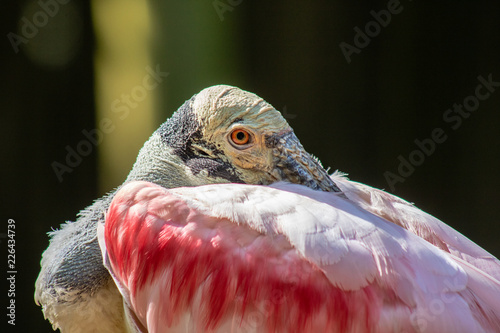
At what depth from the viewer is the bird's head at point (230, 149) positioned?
1.72 m

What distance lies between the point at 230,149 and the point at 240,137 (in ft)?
0.15

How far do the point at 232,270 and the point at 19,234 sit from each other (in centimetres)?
206

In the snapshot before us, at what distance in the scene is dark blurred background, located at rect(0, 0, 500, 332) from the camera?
3170 mm

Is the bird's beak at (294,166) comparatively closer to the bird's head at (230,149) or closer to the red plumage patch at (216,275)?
the bird's head at (230,149)

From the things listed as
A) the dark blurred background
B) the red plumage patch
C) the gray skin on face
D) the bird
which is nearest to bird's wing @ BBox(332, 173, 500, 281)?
the bird

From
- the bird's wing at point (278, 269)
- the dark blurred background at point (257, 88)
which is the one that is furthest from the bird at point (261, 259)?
the dark blurred background at point (257, 88)

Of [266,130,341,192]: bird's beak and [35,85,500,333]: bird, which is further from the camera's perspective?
[266,130,341,192]: bird's beak

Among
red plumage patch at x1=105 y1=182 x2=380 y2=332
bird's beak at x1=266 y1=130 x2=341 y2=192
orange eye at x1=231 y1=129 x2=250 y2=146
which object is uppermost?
orange eye at x1=231 y1=129 x2=250 y2=146

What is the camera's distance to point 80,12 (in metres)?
3.20

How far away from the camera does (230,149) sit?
5.77ft

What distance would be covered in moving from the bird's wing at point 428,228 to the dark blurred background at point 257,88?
1715 millimetres

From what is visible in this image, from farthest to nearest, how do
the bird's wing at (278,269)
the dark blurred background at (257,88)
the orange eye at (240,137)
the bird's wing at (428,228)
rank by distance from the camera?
the dark blurred background at (257,88)
the orange eye at (240,137)
the bird's wing at (428,228)
the bird's wing at (278,269)

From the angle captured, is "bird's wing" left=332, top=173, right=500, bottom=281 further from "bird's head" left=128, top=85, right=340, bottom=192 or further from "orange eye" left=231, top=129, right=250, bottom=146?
"orange eye" left=231, top=129, right=250, bottom=146

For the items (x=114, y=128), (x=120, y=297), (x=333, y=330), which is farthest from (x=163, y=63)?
(x=333, y=330)
